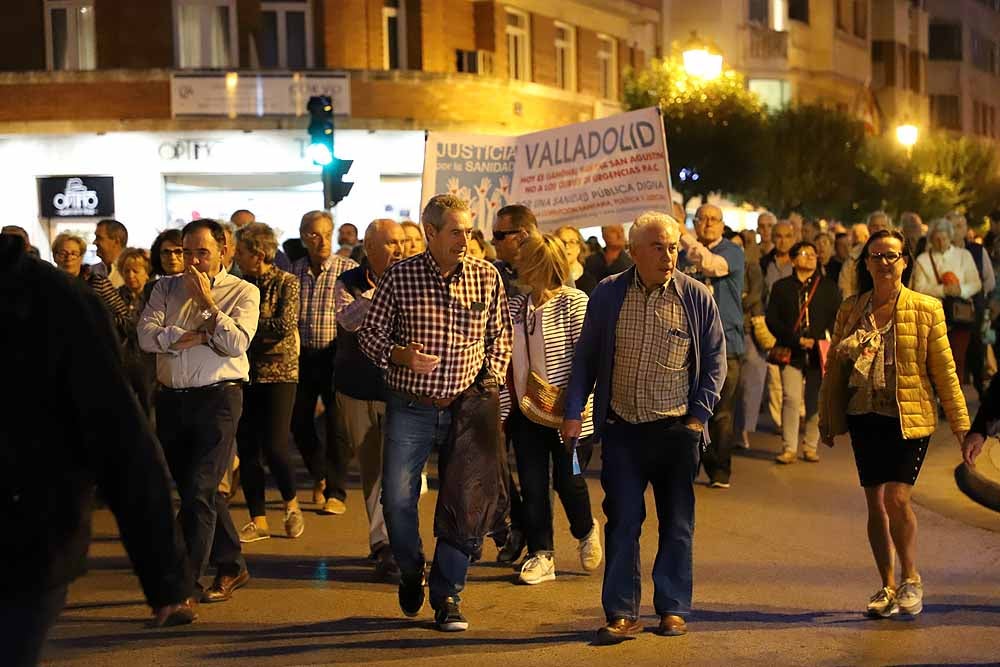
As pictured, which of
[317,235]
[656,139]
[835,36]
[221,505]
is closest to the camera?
[221,505]

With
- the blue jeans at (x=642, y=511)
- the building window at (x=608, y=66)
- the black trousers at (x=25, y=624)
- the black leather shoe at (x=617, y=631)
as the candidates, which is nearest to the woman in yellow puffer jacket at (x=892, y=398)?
the blue jeans at (x=642, y=511)

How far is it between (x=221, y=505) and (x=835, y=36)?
156 ft

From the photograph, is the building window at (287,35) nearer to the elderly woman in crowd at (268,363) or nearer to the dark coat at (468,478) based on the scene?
the elderly woman in crowd at (268,363)

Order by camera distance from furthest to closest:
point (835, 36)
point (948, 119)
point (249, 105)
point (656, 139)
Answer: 1. point (948, 119)
2. point (835, 36)
3. point (249, 105)
4. point (656, 139)

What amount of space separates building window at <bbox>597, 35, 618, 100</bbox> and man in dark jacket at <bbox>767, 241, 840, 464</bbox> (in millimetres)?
23727

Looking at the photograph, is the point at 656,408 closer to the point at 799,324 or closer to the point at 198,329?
the point at 198,329

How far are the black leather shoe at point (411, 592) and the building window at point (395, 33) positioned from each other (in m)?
24.1

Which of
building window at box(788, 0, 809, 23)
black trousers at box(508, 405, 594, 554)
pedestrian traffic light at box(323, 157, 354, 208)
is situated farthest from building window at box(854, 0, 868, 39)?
black trousers at box(508, 405, 594, 554)

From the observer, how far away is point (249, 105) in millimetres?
29859

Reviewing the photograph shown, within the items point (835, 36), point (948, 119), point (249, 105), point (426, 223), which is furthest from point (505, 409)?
point (948, 119)

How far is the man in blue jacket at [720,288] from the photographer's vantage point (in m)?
11.5

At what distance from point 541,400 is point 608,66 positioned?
1165 inches

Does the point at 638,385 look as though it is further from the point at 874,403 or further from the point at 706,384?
the point at 874,403

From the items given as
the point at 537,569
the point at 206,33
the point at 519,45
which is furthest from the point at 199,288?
the point at 519,45
